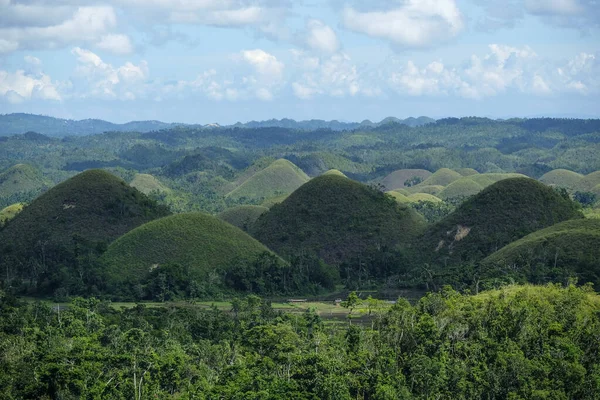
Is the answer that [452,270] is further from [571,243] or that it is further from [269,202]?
[269,202]

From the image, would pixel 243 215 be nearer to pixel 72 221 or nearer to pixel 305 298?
pixel 72 221

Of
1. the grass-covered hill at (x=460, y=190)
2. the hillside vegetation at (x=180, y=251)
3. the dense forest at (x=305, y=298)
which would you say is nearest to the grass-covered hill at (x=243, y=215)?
the dense forest at (x=305, y=298)

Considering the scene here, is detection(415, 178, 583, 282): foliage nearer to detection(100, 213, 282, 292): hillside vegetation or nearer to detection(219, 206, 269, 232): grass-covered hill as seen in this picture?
detection(100, 213, 282, 292): hillside vegetation

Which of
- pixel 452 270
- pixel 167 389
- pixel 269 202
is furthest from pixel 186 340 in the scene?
pixel 269 202

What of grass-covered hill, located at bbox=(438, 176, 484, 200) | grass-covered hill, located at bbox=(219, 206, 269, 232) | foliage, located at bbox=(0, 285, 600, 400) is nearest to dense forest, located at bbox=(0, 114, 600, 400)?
foliage, located at bbox=(0, 285, 600, 400)

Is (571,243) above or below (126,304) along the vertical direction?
above

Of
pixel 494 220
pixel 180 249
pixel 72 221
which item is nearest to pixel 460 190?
pixel 494 220

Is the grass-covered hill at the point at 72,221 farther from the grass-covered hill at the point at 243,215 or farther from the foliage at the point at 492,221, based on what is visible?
the foliage at the point at 492,221
